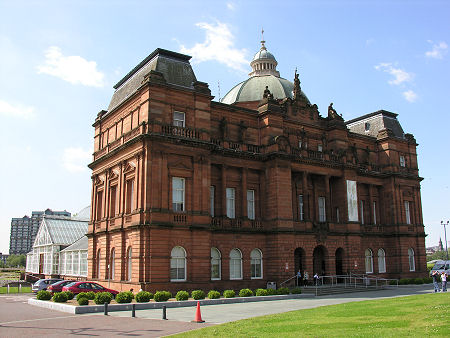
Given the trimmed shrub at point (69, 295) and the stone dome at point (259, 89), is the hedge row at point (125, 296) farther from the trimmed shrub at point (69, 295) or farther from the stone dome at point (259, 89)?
the stone dome at point (259, 89)

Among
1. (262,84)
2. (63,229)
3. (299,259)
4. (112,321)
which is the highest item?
(262,84)

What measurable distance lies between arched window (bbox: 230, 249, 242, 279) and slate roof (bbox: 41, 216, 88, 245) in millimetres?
31938

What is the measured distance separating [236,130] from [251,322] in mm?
26645

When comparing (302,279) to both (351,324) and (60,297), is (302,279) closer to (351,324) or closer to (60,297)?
(60,297)

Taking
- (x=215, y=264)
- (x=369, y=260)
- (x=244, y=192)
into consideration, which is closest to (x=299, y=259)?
(x=244, y=192)

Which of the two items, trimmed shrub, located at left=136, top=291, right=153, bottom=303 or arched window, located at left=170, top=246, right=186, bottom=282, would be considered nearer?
trimmed shrub, located at left=136, top=291, right=153, bottom=303

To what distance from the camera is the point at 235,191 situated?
1714 inches

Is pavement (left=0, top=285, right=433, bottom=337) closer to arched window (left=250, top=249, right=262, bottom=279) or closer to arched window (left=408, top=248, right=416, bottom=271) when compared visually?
arched window (left=250, top=249, right=262, bottom=279)

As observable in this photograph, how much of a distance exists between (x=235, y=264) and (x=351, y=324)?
2392 cm

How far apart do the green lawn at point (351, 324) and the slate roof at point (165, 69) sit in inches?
954

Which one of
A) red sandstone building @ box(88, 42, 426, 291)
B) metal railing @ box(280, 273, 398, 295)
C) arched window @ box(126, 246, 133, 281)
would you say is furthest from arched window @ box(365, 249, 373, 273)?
arched window @ box(126, 246, 133, 281)

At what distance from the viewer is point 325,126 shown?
50.9 m

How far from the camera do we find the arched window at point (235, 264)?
41.3 meters

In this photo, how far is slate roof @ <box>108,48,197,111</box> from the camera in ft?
129
